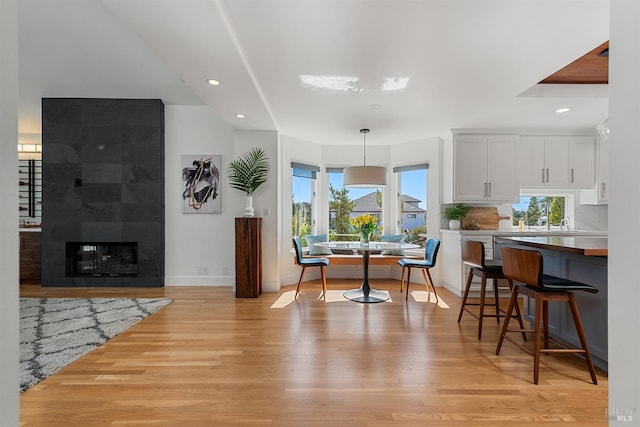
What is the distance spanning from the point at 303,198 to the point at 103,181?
3164mm

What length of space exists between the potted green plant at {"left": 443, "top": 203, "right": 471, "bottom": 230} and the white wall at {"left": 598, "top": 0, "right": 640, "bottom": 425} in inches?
160

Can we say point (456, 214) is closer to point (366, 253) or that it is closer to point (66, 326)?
point (366, 253)

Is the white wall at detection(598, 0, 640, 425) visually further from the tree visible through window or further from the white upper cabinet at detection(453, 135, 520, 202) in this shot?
the tree visible through window

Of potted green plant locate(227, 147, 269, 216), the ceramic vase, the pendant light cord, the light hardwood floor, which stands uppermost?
the pendant light cord

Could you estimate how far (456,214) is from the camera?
4.61m

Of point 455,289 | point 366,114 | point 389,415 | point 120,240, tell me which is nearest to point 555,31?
point 366,114

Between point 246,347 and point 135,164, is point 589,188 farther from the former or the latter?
point 135,164

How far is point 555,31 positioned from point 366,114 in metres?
2.04

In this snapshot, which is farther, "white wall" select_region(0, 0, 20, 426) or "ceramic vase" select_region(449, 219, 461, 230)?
"ceramic vase" select_region(449, 219, 461, 230)

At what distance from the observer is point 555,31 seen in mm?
2102

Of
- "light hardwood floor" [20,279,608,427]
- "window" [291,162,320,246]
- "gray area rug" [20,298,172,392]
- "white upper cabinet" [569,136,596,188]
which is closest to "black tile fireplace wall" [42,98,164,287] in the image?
"gray area rug" [20,298,172,392]

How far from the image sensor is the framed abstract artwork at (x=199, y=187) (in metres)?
4.75

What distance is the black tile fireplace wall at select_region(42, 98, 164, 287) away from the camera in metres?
4.59

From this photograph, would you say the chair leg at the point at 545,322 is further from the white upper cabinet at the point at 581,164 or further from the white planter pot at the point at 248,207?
the white planter pot at the point at 248,207
